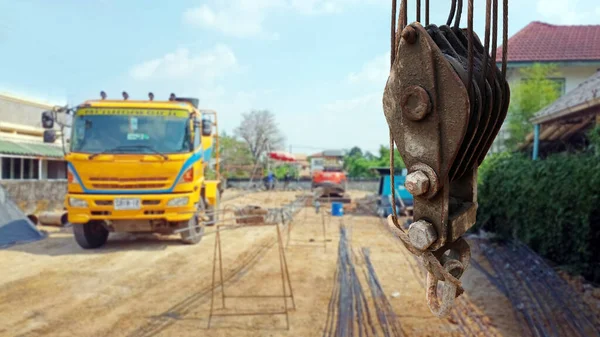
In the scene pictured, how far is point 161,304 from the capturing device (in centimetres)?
471

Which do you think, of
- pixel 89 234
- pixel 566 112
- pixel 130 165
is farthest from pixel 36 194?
pixel 566 112

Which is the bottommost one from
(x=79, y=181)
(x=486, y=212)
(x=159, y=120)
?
(x=486, y=212)

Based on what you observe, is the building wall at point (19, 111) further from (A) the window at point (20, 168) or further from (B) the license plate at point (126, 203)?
(B) the license plate at point (126, 203)

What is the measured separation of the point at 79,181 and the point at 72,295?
2.68 meters

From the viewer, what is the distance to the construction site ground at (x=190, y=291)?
4.09m

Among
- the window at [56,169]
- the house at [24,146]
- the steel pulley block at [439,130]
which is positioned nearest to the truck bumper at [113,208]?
the steel pulley block at [439,130]

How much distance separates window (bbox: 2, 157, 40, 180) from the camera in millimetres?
13391

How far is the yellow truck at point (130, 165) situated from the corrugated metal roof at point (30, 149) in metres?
6.35

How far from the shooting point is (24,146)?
13633 millimetres

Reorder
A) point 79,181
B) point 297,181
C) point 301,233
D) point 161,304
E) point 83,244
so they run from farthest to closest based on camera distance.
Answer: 1. point 297,181
2. point 301,233
3. point 83,244
4. point 79,181
5. point 161,304

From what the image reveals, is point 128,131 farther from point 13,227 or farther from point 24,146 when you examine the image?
point 24,146

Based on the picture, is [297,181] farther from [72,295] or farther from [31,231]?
[72,295]

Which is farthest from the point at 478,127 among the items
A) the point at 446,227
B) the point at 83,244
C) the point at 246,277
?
the point at 83,244

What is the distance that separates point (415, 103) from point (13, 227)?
967 centimetres
